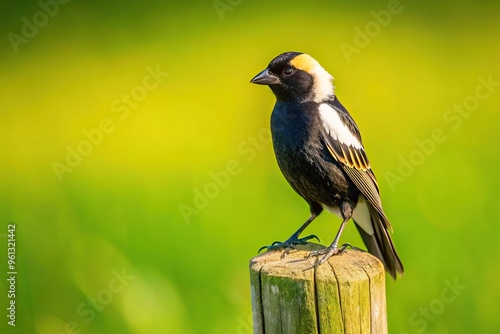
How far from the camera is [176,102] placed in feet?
22.9

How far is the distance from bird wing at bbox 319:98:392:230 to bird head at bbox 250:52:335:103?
122mm

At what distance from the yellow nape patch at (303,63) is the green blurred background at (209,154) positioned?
1.40m

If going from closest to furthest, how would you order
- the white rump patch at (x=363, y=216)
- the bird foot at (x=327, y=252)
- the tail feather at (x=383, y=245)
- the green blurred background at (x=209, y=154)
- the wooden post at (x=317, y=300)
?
the wooden post at (x=317, y=300), the bird foot at (x=327, y=252), the tail feather at (x=383, y=245), the white rump patch at (x=363, y=216), the green blurred background at (x=209, y=154)

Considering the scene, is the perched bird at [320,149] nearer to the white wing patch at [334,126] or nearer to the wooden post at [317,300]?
the white wing patch at [334,126]

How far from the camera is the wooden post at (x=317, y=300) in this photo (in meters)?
2.93

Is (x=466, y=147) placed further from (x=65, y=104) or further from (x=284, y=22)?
(x=65, y=104)

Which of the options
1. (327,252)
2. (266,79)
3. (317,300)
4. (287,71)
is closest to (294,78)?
(287,71)

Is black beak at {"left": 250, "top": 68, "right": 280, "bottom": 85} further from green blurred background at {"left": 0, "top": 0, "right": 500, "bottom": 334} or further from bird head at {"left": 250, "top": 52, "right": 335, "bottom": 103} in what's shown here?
green blurred background at {"left": 0, "top": 0, "right": 500, "bottom": 334}

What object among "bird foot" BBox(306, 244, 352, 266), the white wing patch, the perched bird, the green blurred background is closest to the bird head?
the perched bird

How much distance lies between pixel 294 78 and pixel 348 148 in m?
0.45

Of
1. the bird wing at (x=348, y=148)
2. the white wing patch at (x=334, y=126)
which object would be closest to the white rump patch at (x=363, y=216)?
the bird wing at (x=348, y=148)

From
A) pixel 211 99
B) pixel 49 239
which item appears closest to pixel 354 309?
pixel 49 239

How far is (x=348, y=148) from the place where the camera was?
4.16m

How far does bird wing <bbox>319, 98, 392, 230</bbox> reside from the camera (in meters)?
4.12
